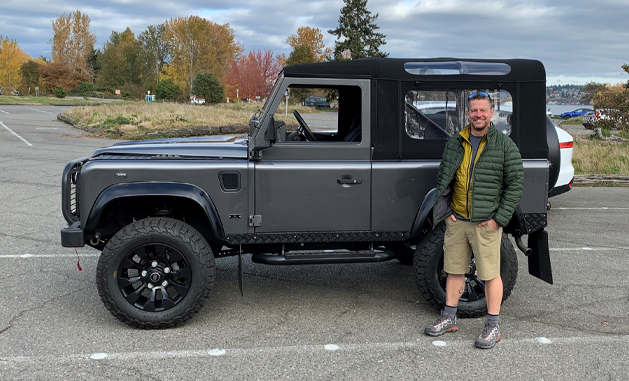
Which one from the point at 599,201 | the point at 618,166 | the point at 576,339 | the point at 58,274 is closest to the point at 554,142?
the point at 599,201

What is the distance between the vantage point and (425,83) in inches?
182

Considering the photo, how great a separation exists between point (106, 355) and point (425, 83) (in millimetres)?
3025

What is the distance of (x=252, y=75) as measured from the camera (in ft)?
166

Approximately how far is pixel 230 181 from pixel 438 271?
1761 millimetres

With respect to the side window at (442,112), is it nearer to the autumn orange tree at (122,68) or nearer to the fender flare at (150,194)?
the fender flare at (150,194)

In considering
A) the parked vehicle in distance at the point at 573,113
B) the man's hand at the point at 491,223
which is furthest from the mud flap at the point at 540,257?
the parked vehicle in distance at the point at 573,113

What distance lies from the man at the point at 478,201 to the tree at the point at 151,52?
67120 millimetres

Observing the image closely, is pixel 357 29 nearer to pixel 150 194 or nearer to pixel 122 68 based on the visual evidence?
pixel 122 68

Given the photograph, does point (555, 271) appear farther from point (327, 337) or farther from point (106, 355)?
point (106, 355)

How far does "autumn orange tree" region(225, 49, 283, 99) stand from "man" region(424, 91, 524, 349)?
45.5 meters

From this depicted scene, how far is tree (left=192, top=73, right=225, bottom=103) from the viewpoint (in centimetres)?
3825

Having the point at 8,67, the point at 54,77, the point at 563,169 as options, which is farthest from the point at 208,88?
the point at 8,67

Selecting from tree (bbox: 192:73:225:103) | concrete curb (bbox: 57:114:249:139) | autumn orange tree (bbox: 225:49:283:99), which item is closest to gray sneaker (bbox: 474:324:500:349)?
concrete curb (bbox: 57:114:249:139)

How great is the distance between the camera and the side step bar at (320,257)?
15.1 feet
